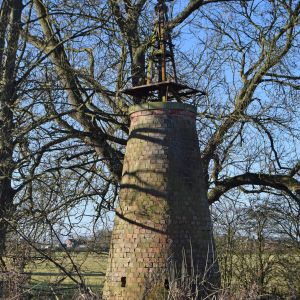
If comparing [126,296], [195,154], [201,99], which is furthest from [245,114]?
[126,296]

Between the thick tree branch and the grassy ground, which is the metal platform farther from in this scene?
the thick tree branch

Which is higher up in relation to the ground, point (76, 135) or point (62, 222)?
point (76, 135)

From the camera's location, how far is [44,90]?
34.4ft

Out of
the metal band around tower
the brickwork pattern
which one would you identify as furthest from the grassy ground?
the metal band around tower

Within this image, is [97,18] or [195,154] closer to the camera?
[195,154]

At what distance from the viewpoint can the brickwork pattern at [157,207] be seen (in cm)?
895

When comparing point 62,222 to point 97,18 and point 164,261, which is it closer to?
point 164,261

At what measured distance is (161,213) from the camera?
29.8 feet

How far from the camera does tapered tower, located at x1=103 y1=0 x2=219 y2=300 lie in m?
8.88

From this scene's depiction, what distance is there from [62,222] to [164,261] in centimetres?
280

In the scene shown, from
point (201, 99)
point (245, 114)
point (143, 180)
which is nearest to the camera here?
point (143, 180)

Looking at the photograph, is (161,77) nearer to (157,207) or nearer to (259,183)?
(157,207)

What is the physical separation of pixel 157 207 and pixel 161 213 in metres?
0.13

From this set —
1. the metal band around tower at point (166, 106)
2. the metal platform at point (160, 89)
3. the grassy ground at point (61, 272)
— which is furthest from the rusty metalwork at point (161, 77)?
the grassy ground at point (61, 272)
